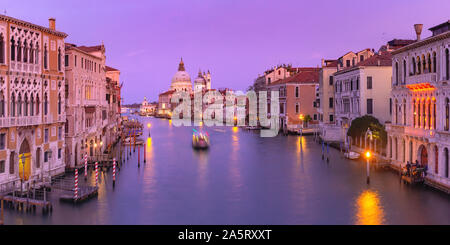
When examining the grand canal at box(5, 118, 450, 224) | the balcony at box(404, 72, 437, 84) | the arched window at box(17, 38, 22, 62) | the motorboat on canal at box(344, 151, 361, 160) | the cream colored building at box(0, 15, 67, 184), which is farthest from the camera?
the motorboat on canal at box(344, 151, 361, 160)

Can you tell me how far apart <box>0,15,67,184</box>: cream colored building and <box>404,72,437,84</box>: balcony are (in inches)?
720

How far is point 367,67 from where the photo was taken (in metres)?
36.5

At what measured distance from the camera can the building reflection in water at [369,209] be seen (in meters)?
16.7

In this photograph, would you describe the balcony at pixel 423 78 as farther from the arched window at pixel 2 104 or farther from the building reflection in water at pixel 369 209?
the arched window at pixel 2 104

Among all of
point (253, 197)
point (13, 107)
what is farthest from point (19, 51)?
point (253, 197)

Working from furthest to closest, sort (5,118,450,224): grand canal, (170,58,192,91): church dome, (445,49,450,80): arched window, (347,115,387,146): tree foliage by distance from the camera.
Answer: (170,58,192,91): church dome, (347,115,387,146): tree foliage, (445,49,450,80): arched window, (5,118,450,224): grand canal

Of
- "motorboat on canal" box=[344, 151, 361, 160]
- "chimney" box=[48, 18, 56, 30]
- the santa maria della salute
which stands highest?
the santa maria della salute

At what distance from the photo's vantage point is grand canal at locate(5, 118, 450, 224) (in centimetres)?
1714

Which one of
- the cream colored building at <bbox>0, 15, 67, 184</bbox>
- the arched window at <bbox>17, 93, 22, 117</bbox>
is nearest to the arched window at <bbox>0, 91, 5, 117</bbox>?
the cream colored building at <bbox>0, 15, 67, 184</bbox>

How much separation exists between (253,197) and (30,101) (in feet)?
37.2

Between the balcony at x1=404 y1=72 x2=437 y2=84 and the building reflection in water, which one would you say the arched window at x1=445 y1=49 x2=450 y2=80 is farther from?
the building reflection in water
